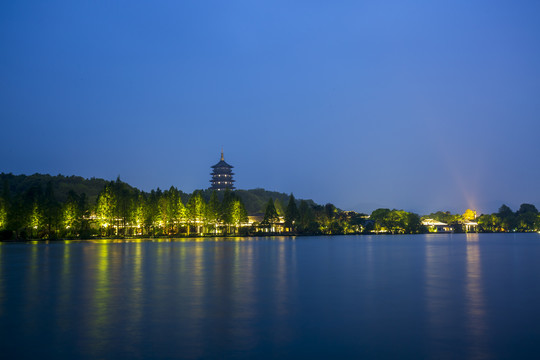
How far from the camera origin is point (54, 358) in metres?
10.6

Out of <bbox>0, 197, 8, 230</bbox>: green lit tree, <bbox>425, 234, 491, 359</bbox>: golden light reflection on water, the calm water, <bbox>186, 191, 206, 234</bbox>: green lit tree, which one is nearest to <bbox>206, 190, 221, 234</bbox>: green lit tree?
<bbox>186, 191, 206, 234</bbox>: green lit tree

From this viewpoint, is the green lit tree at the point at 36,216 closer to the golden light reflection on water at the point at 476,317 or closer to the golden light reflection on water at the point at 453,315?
the golden light reflection on water at the point at 453,315

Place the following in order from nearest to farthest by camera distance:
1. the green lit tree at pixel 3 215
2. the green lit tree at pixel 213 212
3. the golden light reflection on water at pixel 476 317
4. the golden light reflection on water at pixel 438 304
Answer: the golden light reflection on water at pixel 476 317 → the golden light reflection on water at pixel 438 304 → the green lit tree at pixel 3 215 → the green lit tree at pixel 213 212

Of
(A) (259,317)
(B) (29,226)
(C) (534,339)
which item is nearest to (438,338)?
(C) (534,339)

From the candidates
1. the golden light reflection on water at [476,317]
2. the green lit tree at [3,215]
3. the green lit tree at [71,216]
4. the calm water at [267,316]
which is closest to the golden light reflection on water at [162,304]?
the calm water at [267,316]

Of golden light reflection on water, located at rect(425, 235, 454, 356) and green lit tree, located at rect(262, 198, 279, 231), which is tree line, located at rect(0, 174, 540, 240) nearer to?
green lit tree, located at rect(262, 198, 279, 231)

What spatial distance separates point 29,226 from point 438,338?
298 feet

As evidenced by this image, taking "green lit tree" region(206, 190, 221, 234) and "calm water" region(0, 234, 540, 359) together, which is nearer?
"calm water" region(0, 234, 540, 359)

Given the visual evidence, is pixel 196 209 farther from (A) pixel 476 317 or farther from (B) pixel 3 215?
(A) pixel 476 317

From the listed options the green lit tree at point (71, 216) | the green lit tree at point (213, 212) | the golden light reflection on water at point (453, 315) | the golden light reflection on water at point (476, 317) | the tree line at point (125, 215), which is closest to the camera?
the golden light reflection on water at point (476, 317)

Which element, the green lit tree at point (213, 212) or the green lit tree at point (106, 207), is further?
the green lit tree at point (213, 212)

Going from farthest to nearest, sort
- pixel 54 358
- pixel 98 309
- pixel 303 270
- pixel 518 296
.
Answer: pixel 303 270, pixel 518 296, pixel 98 309, pixel 54 358

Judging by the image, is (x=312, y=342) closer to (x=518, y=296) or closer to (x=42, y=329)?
(x=42, y=329)

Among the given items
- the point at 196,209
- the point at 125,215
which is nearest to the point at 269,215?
the point at 196,209
